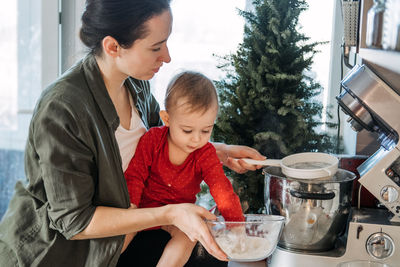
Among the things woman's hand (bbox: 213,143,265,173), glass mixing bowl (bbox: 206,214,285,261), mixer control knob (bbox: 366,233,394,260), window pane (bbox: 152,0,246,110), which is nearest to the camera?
glass mixing bowl (bbox: 206,214,285,261)

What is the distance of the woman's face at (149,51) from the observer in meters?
1.40

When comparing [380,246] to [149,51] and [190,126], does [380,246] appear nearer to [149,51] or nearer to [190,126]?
[190,126]

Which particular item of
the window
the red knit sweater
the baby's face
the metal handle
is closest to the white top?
the red knit sweater

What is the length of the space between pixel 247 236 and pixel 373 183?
0.41 meters

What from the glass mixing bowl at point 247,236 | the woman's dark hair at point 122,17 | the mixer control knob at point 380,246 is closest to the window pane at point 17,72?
the woman's dark hair at point 122,17

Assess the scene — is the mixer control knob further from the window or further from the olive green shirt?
the window

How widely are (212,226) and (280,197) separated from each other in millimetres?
401

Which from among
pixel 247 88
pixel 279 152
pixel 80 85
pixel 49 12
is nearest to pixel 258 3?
pixel 247 88

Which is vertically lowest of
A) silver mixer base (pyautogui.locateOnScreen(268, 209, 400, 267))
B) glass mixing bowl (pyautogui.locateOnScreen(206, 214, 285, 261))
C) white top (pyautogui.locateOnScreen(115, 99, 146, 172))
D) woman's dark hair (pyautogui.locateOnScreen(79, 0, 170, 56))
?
silver mixer base (pyautogui.locateOnScreen(268, 209, 400, 267))

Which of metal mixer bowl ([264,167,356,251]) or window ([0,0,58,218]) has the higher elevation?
window ([0,0,58,218])

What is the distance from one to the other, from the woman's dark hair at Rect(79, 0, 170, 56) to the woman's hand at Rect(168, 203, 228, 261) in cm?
47

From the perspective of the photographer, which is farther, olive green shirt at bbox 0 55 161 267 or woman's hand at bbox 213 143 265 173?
woman's hand at bbox 213 143 265 173

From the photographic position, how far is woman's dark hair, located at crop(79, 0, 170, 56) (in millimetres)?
1360

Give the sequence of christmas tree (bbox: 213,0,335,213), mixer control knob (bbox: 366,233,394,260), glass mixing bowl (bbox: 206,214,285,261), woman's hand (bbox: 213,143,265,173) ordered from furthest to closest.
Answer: christmas tree (bbox: 213,0,335,213), woman's hand (bbox: 213,143,265,173), mixer control knob (bbox: 366,233,394,260), glass mixing bowl (bbox: 206,214,285,261)
